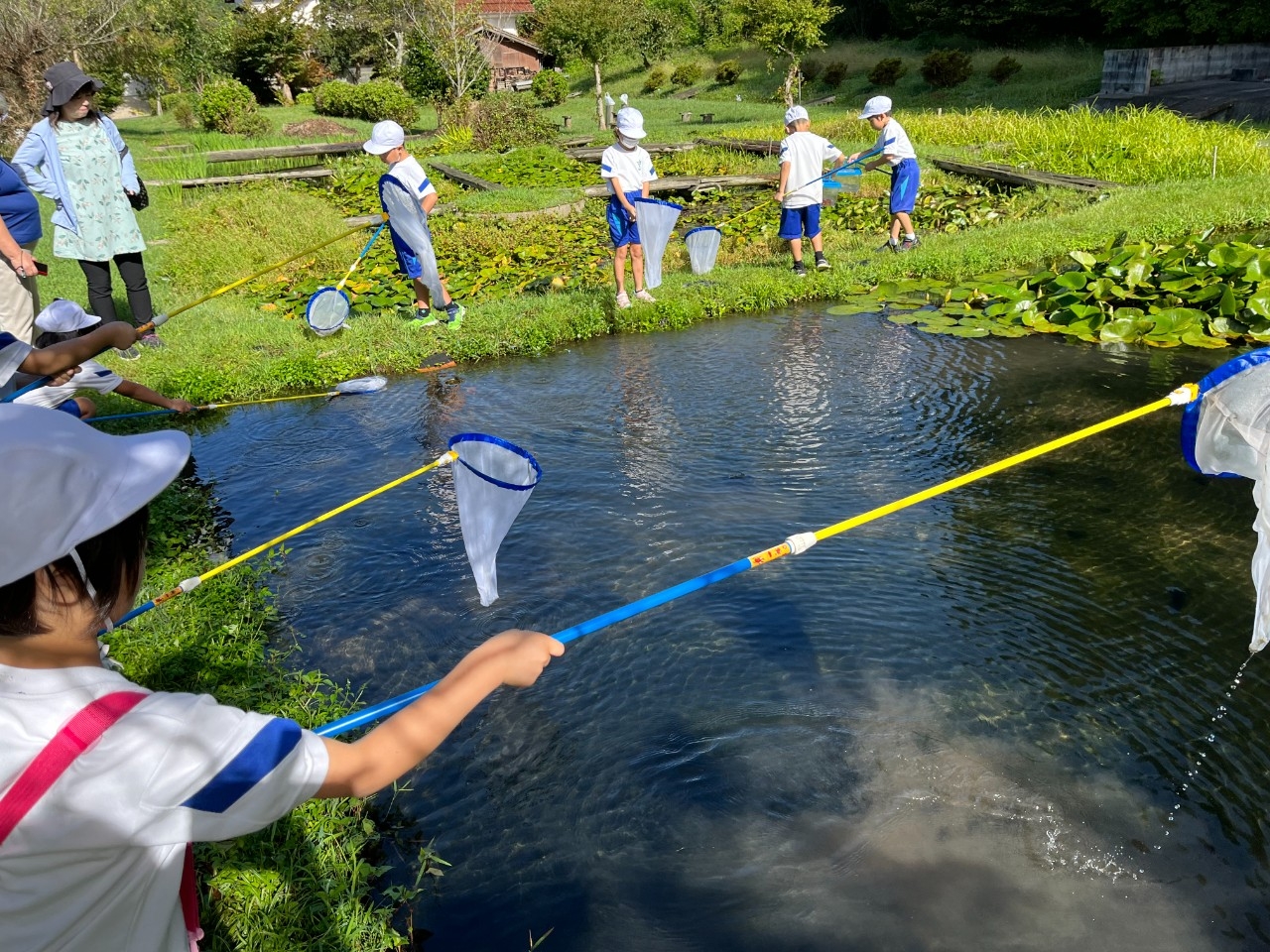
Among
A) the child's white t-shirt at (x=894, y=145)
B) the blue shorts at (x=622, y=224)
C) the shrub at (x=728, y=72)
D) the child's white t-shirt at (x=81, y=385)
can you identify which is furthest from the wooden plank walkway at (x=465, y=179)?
the shrub at (x=728, y=72)

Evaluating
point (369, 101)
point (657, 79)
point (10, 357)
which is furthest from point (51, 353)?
point (657, 79)

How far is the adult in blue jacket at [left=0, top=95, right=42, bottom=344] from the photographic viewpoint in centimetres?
649

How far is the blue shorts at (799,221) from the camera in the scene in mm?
10406

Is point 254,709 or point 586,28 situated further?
point 586,28

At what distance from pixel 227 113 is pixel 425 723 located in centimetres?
3155

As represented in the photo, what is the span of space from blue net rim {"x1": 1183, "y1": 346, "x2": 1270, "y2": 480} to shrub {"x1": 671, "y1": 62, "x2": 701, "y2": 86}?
38884 millimetres

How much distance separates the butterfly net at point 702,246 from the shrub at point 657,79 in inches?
1263

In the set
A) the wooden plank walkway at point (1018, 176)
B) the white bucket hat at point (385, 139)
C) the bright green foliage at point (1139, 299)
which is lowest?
the bright green foliage at point (1139, 299)

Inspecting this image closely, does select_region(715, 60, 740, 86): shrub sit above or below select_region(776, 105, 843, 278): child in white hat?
above

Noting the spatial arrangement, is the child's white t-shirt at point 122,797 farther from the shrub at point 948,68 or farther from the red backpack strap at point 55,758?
the shrub at point 948,68

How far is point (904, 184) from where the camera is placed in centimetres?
1081

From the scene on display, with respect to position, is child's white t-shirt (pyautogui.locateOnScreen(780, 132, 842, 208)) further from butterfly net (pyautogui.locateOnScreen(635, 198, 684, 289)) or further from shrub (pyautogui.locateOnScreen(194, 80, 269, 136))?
shrub (pyautogui.locateOnScreen(194, 80, 269, 136))

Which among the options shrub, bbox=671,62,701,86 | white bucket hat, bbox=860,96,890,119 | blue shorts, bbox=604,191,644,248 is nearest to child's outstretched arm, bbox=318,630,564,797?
blue shorts, bbox=604,191,644,248

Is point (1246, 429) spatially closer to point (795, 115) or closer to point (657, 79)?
point (795, 115)
